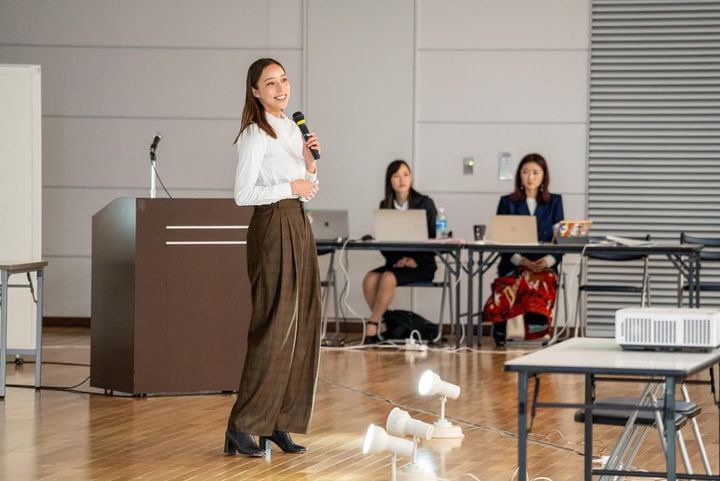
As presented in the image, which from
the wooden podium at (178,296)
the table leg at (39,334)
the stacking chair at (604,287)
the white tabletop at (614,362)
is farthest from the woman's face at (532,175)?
the white tabletop at (614,362)

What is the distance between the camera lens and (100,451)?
5.23 meters

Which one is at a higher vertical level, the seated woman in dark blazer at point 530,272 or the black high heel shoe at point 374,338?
the seated woman in dark blazer at point 530,272

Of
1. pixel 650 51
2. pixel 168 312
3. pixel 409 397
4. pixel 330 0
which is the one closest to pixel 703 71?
pixel 650 51

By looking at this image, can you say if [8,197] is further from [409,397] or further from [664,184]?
[664,184]

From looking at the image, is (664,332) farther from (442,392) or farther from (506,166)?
(506,166)

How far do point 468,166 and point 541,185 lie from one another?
41.1 inches

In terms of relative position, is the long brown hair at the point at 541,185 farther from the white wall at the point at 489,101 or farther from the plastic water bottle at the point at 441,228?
the white wall at the point at 489,101

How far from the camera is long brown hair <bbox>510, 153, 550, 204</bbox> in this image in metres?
9.83

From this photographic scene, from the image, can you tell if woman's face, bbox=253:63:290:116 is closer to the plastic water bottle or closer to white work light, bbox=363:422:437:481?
white work light, bbox=363:422:437:481

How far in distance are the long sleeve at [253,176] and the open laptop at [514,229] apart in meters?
4.78

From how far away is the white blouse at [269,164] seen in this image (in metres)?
4.85

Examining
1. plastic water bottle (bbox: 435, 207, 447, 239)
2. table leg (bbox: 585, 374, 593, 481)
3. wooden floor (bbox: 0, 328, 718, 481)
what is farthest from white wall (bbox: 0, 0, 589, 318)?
table leg (bbox: 585, 374, 593, 481)

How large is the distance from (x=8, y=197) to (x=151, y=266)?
2347 mm

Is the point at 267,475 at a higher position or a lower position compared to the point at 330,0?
lower
